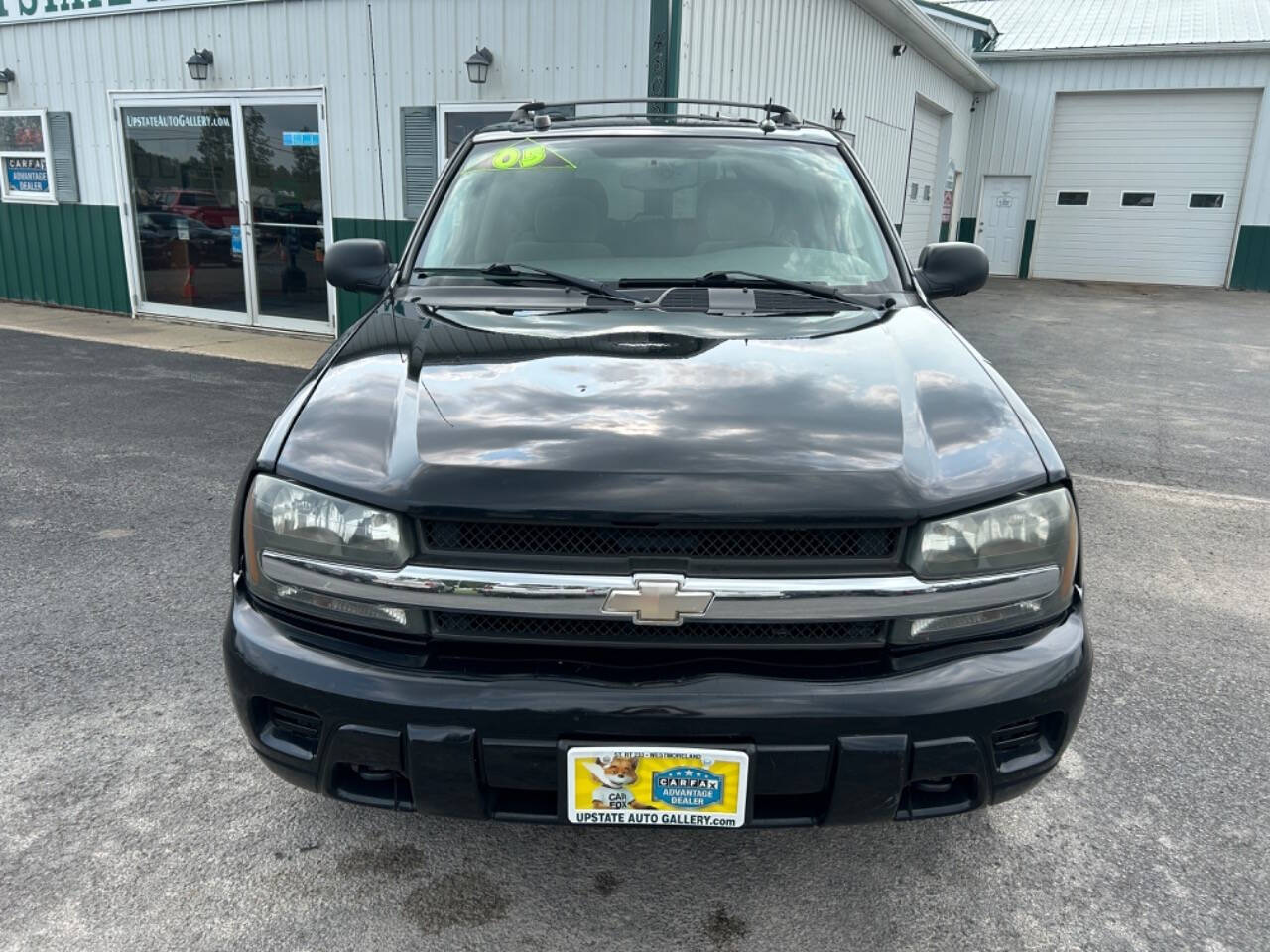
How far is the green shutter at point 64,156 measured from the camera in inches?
441

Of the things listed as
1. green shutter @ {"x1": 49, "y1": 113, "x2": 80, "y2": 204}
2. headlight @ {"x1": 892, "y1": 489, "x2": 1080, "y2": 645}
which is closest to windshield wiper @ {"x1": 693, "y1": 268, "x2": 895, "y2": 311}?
headlight @ {"x1": 892, "y1": 489, "x2": 1080, "y2": 645}

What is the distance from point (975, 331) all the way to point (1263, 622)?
902 cm

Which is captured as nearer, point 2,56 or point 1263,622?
point 1263,622

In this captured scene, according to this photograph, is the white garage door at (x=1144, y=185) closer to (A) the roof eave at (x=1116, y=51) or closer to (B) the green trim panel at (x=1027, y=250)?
(B) the green trim panel at (x=1027, y=250)

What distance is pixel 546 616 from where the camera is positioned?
1.83 metres

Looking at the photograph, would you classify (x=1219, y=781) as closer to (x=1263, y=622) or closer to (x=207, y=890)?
(x=1263, y=622)

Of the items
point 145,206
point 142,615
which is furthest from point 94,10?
point 142,615

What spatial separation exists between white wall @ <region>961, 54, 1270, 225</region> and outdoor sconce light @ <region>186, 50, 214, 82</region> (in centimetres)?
1714

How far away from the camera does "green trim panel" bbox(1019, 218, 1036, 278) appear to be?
21.2 meters

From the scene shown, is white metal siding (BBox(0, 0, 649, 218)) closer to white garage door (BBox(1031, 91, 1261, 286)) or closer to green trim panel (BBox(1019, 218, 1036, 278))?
green trim panel (BBox(1019, 218, 1036, 278))

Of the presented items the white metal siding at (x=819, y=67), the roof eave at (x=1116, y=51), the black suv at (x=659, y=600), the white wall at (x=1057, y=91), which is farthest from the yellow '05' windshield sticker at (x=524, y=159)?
the white wall at (x=1057, y=91)

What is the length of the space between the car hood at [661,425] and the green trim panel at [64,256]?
10.7 metres

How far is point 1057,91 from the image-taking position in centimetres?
2045

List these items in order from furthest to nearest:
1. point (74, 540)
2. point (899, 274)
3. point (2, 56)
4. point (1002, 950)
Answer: point (2, 56), point (74, 540), point (899, 274), point (1002, 950)
